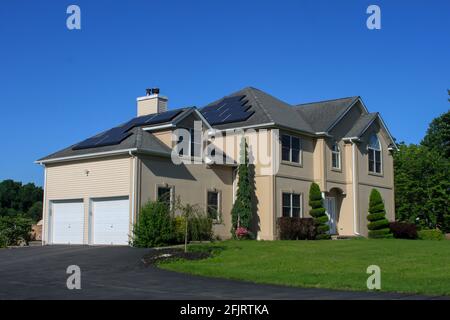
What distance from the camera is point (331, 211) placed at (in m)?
34.2

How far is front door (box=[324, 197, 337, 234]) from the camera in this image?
33.8 meters

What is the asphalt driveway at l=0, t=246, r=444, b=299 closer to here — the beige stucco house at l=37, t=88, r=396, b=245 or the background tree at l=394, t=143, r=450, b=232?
the beige stucco house at l=37, t=88, r=396, b=245

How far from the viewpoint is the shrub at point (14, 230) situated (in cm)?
2774

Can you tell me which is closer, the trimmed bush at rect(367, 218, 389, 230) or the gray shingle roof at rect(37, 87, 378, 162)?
the gray shingle roof at rect(37, 87, 378, 162)

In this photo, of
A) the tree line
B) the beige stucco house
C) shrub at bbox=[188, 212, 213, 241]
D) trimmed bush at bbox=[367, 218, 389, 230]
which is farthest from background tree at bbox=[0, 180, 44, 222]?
shrub at bbox=[188, 212, 213, 241]

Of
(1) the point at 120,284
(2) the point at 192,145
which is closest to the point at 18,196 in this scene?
(2) the point at 192,145

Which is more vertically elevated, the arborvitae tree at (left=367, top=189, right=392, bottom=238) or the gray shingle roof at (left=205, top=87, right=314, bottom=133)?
the gray shingle roof at (left=205, top=87, right=314, bottom=133)

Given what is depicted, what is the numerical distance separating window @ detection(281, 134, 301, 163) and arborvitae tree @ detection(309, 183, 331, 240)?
185 cm

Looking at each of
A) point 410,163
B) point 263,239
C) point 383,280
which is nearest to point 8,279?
point 383,280

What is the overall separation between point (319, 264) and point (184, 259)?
4.41m

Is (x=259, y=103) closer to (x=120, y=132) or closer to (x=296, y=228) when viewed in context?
(x=296, y=228)

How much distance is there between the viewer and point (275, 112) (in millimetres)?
31844

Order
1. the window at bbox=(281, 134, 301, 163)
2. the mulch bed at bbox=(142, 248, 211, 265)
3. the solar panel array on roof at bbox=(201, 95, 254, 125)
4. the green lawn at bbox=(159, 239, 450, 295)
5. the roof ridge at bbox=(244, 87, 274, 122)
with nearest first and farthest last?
the green lawn at bbox=(159, 239, 450, 295) → the mulch bed at bbox=(142, 248, 211, 265) → the roof ridge at bbox=(244, 87, 274, 122) → the window at bbox=(281, 134, 301, 163) → the solar panel array on roof at bbox=(201, 95, 254, 125)
